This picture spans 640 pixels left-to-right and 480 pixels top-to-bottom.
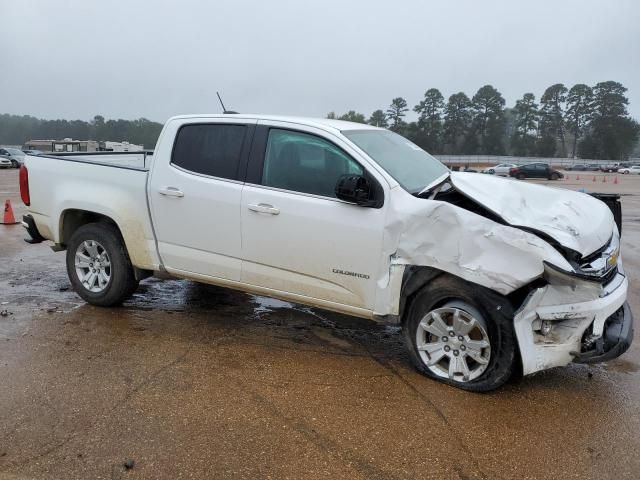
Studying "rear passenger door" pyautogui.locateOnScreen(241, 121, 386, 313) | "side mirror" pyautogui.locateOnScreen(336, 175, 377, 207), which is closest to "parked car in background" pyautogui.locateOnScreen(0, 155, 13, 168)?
"rear passenger door" pyautogui.locateOnScreen(241, 121, 386, 313)

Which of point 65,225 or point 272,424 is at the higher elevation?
point 65,225

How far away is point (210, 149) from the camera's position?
469 cm

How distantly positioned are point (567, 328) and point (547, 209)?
0.89 m

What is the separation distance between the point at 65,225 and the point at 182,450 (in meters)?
3.34

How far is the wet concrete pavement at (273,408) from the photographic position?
2.92 meters

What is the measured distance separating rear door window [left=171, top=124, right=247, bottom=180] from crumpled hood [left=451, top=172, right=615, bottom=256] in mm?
1799

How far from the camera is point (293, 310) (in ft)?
18.2

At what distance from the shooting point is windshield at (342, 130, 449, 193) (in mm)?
4117

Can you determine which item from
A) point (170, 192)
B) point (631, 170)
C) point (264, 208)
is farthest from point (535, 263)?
point (631, 170)

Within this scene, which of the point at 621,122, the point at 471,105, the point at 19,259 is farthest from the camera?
the point at 471,105

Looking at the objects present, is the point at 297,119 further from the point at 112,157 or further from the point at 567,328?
the point at 112,157

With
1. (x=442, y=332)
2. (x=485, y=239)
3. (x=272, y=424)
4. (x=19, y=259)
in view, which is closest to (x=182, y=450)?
(x=272, y=424)

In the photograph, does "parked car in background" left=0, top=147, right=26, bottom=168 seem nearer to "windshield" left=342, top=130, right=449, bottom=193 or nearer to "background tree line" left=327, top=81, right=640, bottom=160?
"windshield" left=342, top=130, right=449, bottom=193

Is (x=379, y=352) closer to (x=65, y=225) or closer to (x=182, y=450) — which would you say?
(x=182, y=450)
